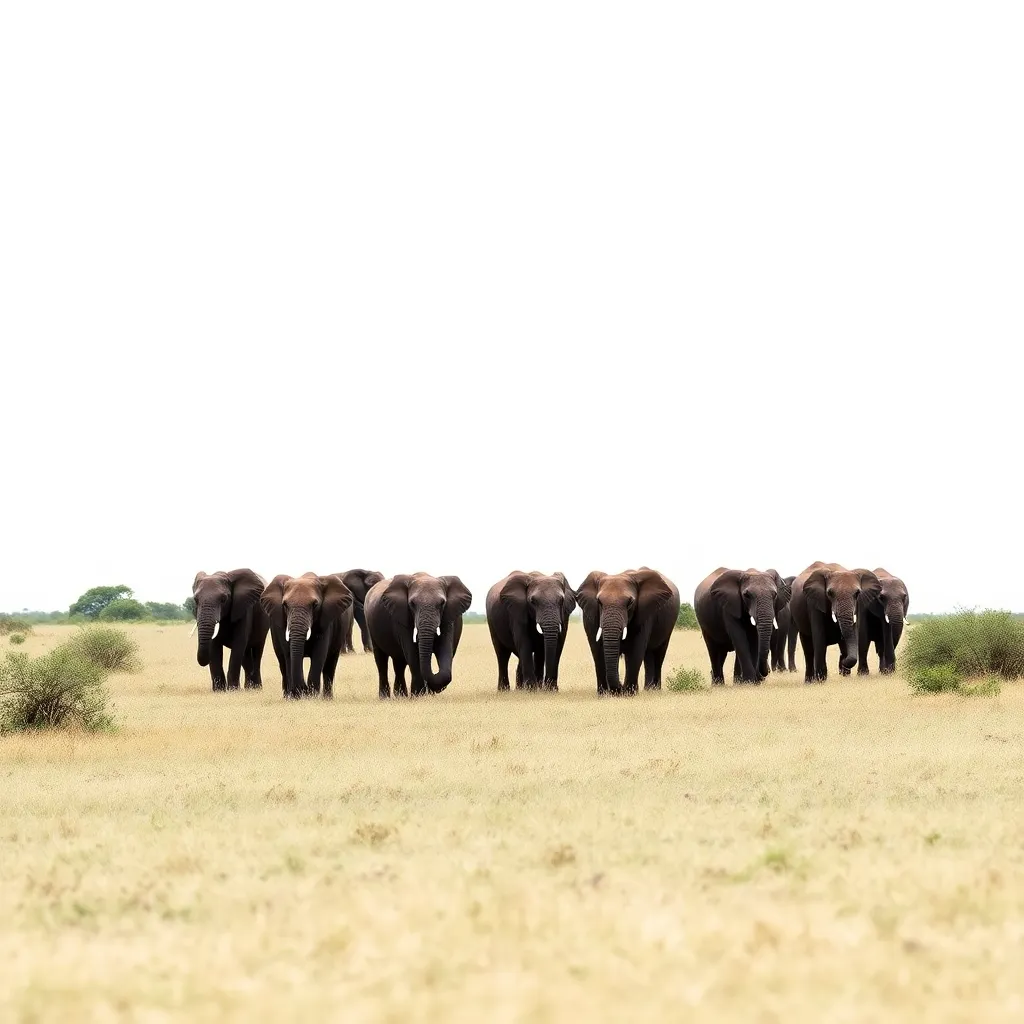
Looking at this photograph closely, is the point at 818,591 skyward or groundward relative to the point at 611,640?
skyward

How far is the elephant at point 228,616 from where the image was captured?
34037 mm

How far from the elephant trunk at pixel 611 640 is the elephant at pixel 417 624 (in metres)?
3.21

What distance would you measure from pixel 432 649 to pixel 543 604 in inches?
102

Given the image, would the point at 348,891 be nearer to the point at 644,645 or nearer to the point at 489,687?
the point at 644,645

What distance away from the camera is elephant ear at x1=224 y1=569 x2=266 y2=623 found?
34531 millimetres

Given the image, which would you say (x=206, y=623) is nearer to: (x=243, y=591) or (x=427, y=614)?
(x=243, y=591)

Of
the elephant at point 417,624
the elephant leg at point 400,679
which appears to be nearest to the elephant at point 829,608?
the elephant at point 417,624

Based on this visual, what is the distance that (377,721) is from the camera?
24.6m

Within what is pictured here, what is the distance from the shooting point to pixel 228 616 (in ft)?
114

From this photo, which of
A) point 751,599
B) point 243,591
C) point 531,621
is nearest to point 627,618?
point 531,621

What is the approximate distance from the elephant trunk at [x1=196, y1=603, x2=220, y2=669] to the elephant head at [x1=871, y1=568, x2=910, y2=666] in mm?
17620

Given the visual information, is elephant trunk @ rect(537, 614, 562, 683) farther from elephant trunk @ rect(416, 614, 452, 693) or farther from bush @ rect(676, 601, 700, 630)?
bush @ rect(676, 601, 700, 630)

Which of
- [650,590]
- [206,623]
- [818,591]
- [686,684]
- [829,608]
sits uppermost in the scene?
[650,590]

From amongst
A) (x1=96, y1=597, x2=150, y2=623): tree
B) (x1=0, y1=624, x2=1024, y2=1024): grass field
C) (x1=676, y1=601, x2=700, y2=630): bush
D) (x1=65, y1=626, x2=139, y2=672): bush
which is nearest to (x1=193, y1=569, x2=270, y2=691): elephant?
(x1=65, y1=626, x2=139, y2=672): bush
